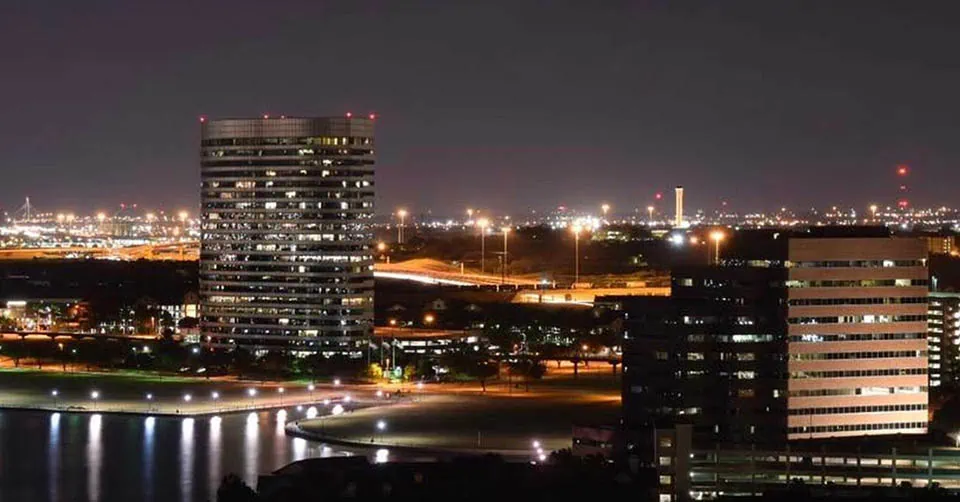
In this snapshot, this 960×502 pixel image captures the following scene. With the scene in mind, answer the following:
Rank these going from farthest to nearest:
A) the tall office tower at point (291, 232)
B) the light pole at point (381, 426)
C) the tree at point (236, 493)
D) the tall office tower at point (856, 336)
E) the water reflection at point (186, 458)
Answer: the tall office tower at point (291, 232) < the light pole at point (381, 426) < the tall office tower at point (856, 336) < the water reflection at point (186, 458) < the tree at point (236, 493)

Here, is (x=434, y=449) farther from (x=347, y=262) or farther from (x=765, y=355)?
(x=347, y=262)

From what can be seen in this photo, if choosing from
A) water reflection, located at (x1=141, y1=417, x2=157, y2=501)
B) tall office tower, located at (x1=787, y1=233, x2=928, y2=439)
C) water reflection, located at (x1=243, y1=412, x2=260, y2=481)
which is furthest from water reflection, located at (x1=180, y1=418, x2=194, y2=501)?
tall office tower, located at (x1=787, y1=233, x2=928, y2=439)

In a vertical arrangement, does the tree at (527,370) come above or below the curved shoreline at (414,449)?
above

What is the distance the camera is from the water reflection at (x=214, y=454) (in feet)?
112

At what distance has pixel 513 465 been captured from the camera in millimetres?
32156

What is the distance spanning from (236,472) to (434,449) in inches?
158

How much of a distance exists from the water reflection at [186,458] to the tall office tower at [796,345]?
7764 mm

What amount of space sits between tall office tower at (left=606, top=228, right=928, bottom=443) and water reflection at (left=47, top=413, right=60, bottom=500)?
32.7 feet

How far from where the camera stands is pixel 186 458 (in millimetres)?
37281

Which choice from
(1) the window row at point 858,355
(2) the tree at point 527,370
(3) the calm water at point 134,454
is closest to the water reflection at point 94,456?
(3) the calm water at point 134,454

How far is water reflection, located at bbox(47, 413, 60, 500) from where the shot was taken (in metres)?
34.0

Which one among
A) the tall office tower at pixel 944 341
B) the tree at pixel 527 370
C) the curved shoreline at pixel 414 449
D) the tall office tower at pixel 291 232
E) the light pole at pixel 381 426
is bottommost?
the curved shoreline at pixel 414 449

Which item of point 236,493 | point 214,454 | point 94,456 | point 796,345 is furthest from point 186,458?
point 796,345

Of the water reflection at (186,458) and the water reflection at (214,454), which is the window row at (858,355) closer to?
the water reflection at (214,454)
